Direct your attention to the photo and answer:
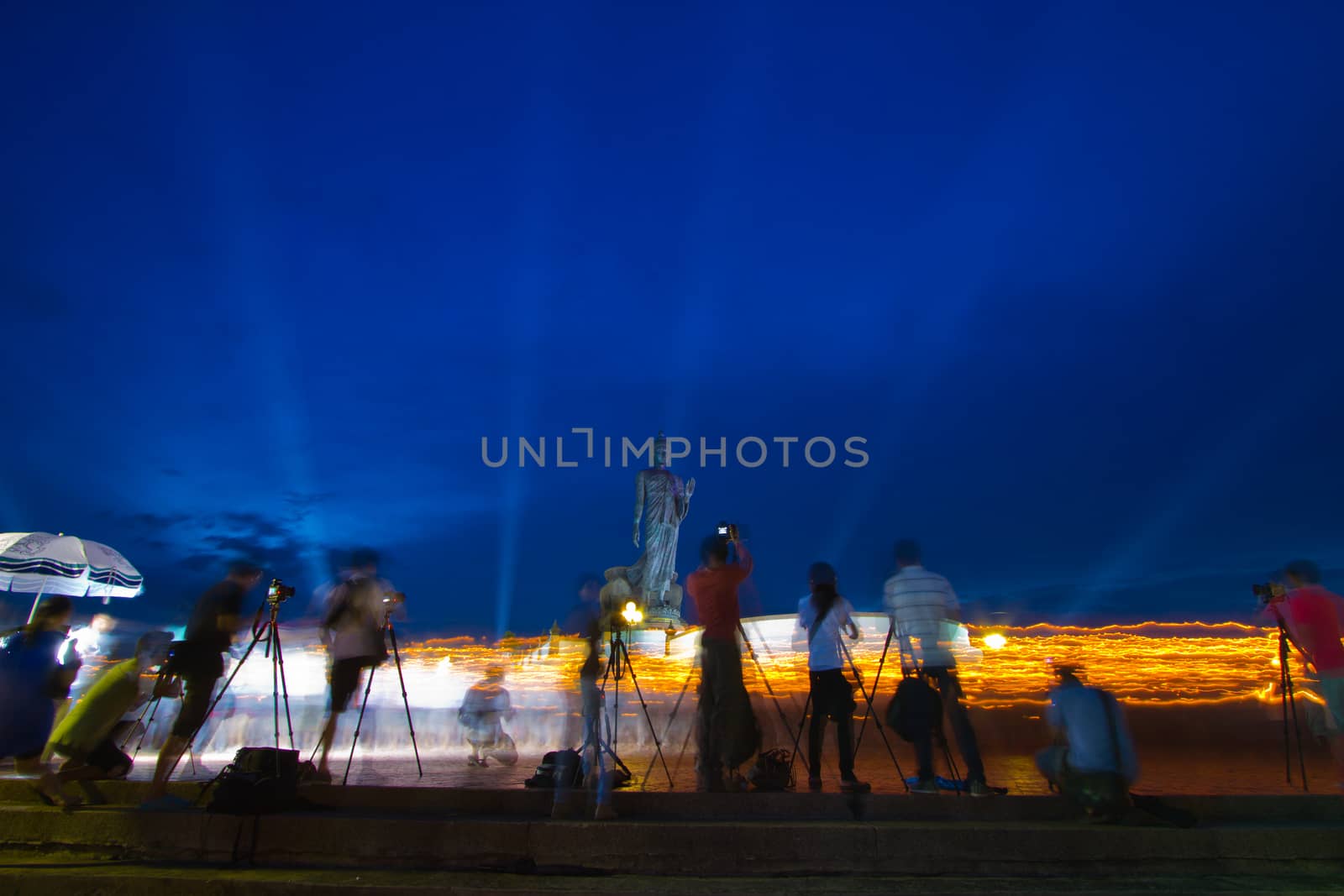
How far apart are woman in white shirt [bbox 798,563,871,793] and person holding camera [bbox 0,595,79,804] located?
16.2 ft

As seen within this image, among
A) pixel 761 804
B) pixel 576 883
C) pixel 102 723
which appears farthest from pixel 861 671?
pixel 102 723

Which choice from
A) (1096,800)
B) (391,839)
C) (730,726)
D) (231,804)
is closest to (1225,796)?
(1096,800)

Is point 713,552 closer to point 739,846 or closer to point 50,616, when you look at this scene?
point 739,846

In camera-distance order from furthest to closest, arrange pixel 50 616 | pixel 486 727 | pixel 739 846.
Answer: pixel 486 727 → pixel 50 616 → pixel 739 846

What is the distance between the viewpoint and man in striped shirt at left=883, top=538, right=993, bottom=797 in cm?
493

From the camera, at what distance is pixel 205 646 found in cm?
527

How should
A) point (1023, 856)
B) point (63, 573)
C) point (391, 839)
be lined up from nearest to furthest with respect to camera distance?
point (1023, 856) < point (391, 839) < point (63, 573)

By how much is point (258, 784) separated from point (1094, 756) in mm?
A: 4962

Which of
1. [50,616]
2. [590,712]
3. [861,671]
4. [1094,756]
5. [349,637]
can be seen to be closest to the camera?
[1094,756]

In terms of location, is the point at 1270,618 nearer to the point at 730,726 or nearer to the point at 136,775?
the point at 730,726

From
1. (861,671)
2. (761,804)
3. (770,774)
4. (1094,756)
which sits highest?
(861,671)

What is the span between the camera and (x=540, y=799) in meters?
4.72

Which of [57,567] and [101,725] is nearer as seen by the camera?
[101,725]

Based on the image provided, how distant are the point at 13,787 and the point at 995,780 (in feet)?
23.5
